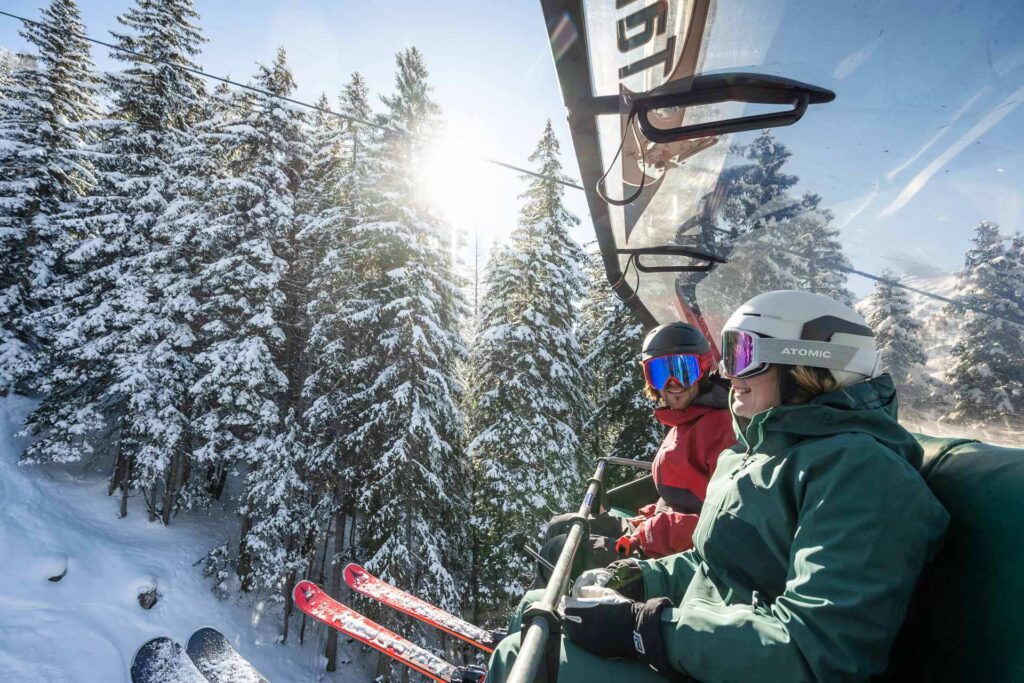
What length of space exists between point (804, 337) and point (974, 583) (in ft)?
2.46

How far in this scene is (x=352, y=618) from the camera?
731cm

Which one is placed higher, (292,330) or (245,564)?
(292,330)

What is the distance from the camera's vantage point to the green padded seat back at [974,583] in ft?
3.25

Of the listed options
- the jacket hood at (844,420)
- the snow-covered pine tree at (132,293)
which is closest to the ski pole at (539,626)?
the jacket hood at (844,420)

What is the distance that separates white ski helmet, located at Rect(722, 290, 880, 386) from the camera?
1.47 meters

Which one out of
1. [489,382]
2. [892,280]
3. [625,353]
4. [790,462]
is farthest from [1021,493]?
[489,382]

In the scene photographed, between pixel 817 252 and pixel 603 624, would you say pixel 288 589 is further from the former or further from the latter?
pixel 817 252

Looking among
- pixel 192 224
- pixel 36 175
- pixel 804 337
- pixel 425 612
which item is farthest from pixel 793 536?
pixel 36 175

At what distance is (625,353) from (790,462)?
1123 centimetres

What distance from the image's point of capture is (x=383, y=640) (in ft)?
20.3

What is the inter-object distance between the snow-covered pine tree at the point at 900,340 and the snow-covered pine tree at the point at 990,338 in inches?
4.8

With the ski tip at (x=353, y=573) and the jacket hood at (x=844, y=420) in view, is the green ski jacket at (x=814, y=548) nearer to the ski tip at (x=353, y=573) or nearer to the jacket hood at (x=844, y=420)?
the jacket hood at (x=844, y=420)

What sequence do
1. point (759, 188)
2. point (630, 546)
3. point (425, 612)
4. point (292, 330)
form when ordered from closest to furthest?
point (759, 188) < point (630, 546) < point (425, 612) < point (292, 330)

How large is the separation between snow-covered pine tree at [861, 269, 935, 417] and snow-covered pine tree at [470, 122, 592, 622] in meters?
10.8
